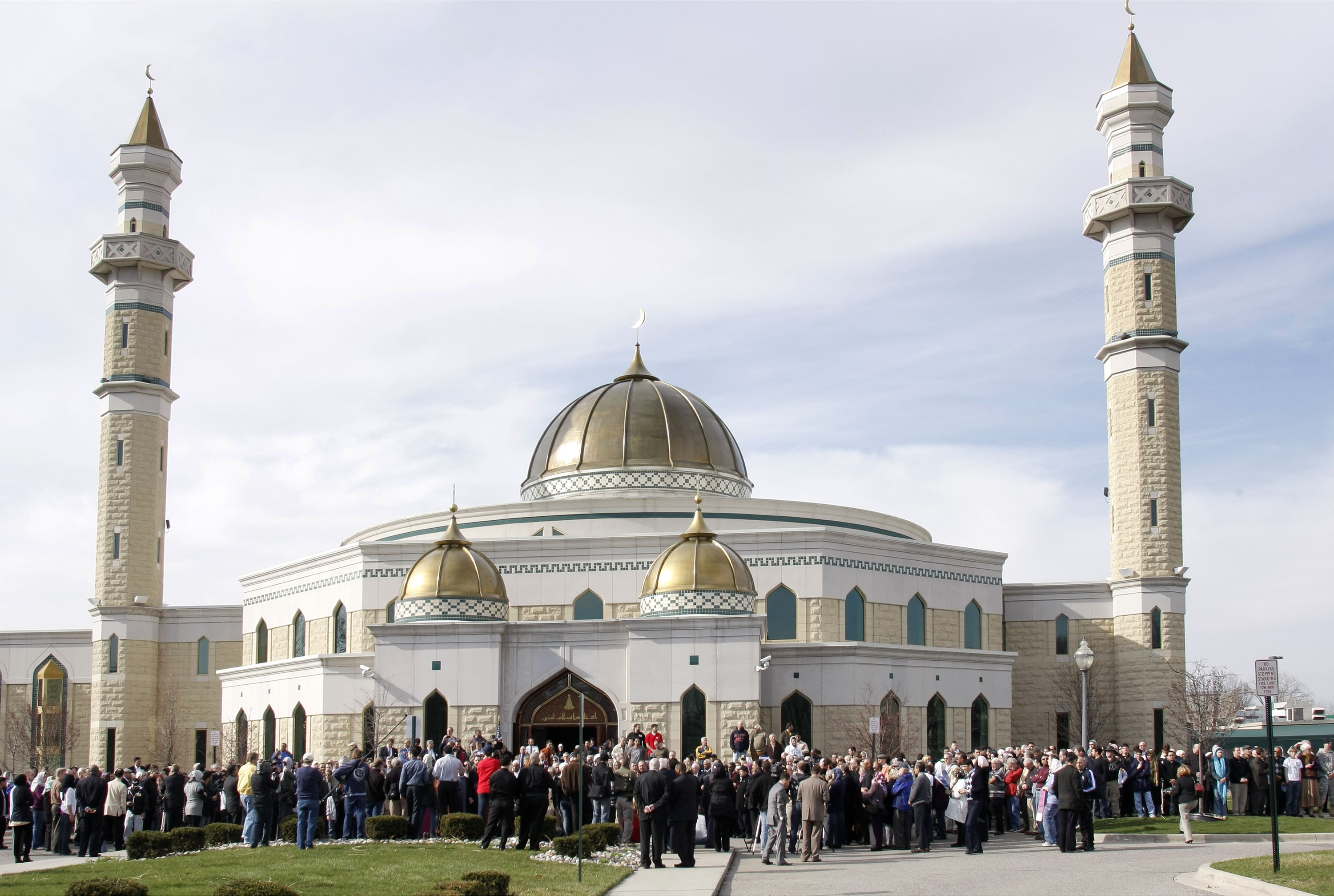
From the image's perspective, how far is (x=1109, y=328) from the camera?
155ft

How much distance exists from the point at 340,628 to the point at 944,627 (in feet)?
59.7

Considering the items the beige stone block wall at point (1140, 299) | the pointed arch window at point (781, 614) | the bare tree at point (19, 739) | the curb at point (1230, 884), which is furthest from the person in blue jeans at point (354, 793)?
the beige stone block wall at point (1140, 299)

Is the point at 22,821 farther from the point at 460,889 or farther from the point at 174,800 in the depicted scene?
the point at 460,889

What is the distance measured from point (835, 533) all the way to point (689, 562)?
6.84 m

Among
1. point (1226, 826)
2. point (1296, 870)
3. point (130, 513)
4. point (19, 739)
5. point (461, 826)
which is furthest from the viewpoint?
point (19, 739)

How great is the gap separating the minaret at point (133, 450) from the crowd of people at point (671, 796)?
2002 centimetres

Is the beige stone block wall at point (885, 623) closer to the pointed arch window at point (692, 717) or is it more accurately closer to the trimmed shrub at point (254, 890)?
the pointed arch window at point (692, 717)

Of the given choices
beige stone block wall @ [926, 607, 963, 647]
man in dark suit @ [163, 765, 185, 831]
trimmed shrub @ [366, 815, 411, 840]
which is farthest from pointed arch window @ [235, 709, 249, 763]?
trimmed shrub @ [366, 815, 411, 840]

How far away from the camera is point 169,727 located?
1907 inches

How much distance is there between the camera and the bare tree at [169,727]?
1881 inches

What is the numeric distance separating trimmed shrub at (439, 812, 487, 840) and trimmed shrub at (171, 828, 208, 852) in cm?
368

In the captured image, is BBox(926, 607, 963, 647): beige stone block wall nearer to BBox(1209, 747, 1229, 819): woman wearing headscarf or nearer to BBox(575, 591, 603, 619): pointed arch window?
BBox(575, 591, 603, 619): pointed arch window

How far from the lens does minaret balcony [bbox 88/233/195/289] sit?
5059 centimetres

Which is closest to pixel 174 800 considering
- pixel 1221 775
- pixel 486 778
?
pixel 486 778
